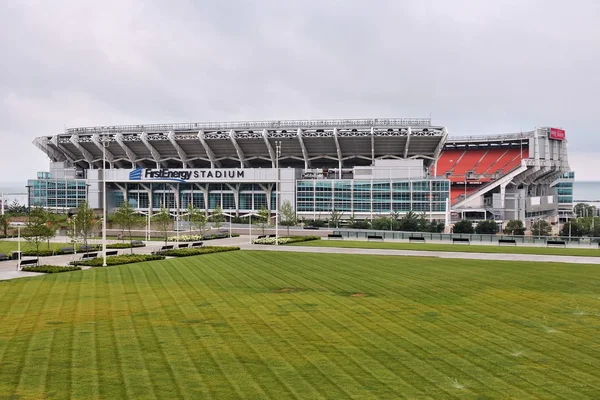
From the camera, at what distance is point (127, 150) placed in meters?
118

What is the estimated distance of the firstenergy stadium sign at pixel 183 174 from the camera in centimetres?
10994

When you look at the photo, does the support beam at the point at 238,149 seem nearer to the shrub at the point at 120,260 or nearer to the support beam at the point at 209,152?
the support beam at the point at 209,152

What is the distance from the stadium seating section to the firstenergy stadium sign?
1951 inches

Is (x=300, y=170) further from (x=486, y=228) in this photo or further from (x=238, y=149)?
(x=486, y=228)

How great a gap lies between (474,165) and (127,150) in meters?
82.8

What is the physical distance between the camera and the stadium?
102188 mm

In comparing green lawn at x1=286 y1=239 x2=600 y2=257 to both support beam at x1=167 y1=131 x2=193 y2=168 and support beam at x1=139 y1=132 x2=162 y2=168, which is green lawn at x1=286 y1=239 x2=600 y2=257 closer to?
support beam at x1=167 y1=131 x2=193 y2=168

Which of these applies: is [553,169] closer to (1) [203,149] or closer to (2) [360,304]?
(1) [203,149]

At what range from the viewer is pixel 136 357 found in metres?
17.5

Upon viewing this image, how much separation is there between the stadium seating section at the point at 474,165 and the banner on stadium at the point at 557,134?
26.9 feet

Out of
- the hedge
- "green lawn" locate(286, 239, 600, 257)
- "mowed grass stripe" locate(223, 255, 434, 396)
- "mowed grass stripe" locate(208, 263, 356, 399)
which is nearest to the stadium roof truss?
"green lawn" locate(286, 239, 600, 257)

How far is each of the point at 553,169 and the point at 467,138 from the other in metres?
24.5

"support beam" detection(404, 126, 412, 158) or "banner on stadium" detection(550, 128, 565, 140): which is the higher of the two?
"banner on stadium" detection(550, 128, 565, 140)

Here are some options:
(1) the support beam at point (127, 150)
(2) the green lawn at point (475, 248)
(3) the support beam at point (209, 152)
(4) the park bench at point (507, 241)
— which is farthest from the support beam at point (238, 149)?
(4) the park bench at point (507, 241)
